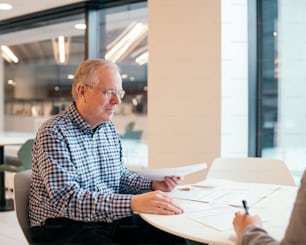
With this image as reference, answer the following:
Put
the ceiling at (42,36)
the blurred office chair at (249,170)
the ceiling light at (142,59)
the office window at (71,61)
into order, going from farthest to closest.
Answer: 1. the ceiling at (42,36)
2. the office window at (71,61)
3. the ceiling light at (142,59)
4. the blurred office chair at (249,170)

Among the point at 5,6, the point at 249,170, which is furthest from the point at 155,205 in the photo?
the point at 5,6

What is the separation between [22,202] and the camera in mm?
1866

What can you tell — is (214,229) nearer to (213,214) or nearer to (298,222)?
(213,214)

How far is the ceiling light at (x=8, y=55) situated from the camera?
5.95m

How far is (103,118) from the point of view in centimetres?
194

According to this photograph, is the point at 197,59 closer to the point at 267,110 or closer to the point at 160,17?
the point at 160,17

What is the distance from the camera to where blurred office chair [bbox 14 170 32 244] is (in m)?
1.86

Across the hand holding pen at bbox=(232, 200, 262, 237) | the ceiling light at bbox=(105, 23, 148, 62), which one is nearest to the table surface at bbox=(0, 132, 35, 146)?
the ceiling light at bbox=(105, 23, 148, 62)

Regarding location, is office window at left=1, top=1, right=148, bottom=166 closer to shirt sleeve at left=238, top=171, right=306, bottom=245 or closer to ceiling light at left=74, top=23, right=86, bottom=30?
ceiling light at left=74, top=23, right=86, bottom=30

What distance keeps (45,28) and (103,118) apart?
12.6ft

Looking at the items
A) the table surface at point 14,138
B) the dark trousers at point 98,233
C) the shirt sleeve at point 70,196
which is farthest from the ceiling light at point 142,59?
→ the shirt sleeve at point 70,196

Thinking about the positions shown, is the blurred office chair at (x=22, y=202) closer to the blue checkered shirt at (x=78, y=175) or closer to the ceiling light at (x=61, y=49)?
the blue checkered shirt at (x=78, y=175)

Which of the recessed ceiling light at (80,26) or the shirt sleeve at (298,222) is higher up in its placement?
the recessed ceiling light at (80,26)

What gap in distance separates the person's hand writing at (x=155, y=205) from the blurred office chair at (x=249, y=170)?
997 millimetres
